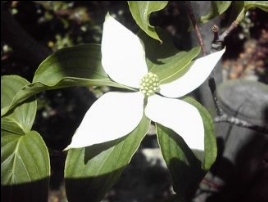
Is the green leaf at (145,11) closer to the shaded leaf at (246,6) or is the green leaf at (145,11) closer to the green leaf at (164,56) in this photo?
the green leaf at (164,56)

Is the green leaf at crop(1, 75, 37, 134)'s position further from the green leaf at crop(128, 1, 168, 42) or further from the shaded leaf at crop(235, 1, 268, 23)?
the shaded leaf at crop(235, 1, 268, 23)

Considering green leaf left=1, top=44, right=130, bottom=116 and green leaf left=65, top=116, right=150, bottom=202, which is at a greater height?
green leaf left=1, top=44, right=130, bottom=116

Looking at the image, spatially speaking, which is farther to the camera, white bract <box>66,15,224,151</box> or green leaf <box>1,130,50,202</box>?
green leaf <box>1,130,50,202</box>

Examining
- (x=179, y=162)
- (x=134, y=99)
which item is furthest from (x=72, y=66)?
(x=179, y=162)

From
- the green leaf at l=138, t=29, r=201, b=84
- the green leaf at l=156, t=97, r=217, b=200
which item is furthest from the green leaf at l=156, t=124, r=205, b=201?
the green leaf at l=138, t=29, r=201, b=84

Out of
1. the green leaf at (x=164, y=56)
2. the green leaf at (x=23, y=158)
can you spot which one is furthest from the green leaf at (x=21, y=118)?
the green leaf at (x=164, y=56)

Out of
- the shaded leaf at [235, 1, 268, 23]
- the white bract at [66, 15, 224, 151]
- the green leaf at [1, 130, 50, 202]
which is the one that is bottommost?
the green leaf at [1, 130, 50, 202]
